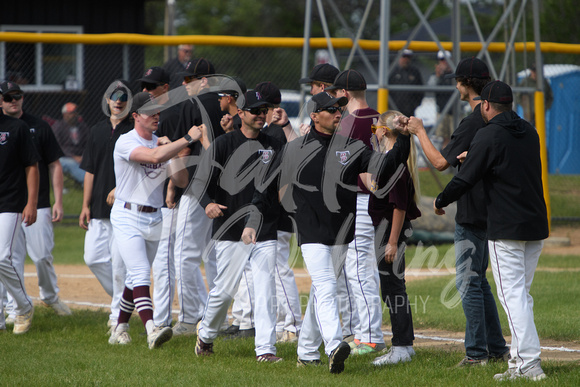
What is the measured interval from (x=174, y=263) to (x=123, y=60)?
22.9 ft

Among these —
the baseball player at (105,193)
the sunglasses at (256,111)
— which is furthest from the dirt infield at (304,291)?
the sunglasses at (256,111)

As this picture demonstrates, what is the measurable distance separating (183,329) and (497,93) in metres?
3.39

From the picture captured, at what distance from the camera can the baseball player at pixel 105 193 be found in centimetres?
668

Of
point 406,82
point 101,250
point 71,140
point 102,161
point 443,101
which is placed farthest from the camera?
point 406,82

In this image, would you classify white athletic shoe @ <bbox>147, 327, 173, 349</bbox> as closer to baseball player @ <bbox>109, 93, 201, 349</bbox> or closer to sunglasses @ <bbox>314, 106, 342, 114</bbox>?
A: baseball player @ <bbox>109, 93, 201, 349</bbox>

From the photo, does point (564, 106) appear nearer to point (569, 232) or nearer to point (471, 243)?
point (569, 232)

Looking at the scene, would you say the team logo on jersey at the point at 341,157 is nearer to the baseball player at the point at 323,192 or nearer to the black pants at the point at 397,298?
the baseball player at the point at 323,192

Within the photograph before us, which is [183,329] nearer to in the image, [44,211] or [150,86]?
[44,211]

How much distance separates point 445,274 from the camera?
9547 mm

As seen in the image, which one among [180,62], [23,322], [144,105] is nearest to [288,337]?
[144,105]

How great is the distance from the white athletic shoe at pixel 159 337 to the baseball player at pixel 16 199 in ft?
4.84

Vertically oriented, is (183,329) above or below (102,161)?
below

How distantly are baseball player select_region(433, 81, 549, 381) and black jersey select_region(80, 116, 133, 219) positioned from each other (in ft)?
10.8

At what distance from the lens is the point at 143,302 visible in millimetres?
5922
